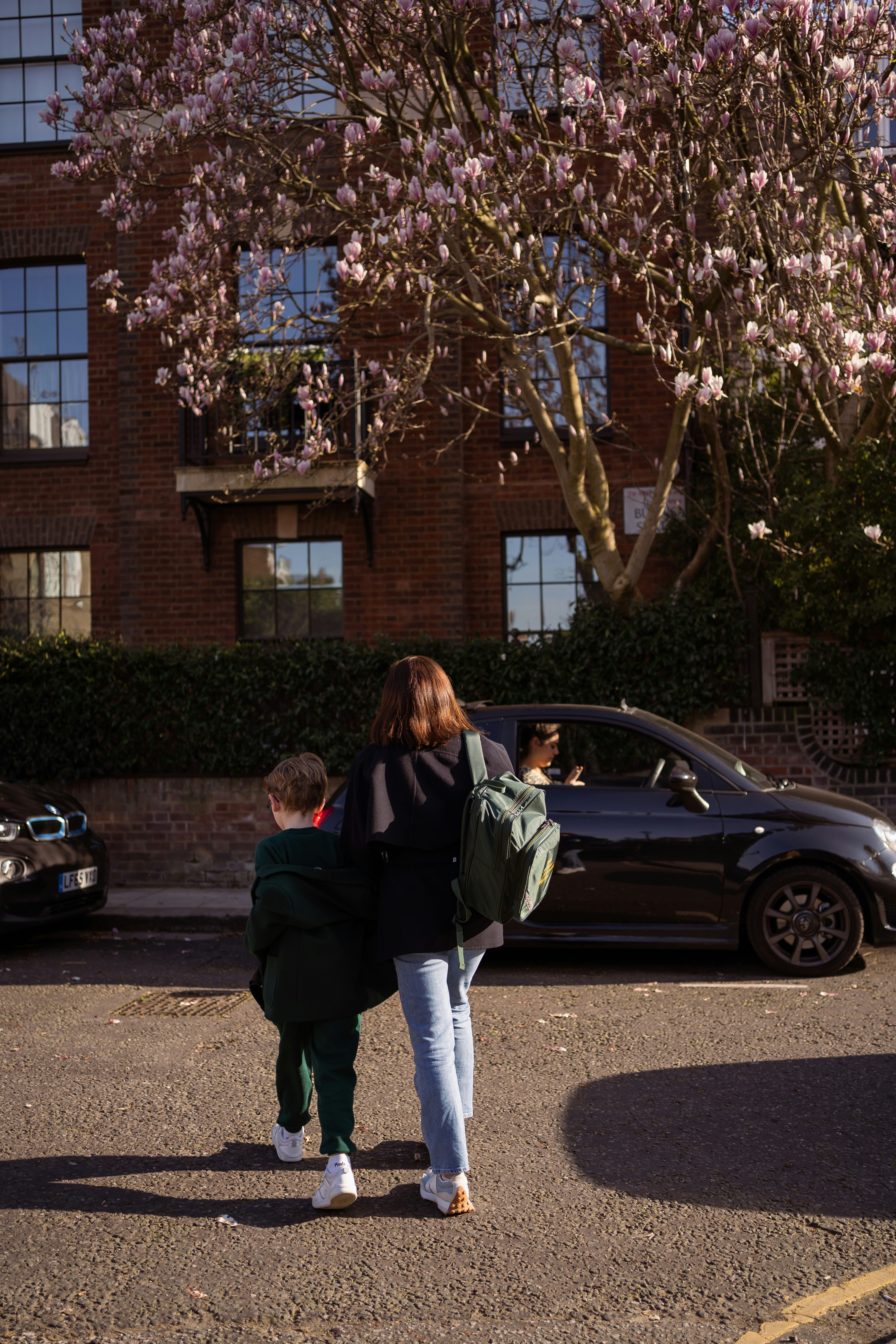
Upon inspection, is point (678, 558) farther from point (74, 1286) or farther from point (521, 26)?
point (74, 1286)

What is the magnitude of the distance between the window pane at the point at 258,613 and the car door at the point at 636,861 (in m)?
7.79

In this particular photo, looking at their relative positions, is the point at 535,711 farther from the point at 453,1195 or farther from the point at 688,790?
the point at 453,1195

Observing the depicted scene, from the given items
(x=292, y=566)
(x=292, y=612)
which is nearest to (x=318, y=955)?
(x=292, y=612)

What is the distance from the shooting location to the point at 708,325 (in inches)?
397

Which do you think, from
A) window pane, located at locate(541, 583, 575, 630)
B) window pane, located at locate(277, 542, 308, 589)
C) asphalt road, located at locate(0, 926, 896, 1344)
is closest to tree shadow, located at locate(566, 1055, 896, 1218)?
asphalt road, located at locate(0, 926, 896, 1344)

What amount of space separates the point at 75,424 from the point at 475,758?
41.9 ft

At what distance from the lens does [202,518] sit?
14.1m

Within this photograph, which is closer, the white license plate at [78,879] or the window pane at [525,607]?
the white license plate at [78,879]

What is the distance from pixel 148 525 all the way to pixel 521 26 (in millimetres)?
7435

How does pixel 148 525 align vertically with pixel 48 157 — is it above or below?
below

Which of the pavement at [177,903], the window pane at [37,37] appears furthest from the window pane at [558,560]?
the window pane at [37,37]

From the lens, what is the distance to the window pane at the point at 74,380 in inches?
588

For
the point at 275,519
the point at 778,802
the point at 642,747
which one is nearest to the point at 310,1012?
the point at 778,802

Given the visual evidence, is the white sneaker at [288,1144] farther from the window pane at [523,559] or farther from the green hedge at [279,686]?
the window pane at [523,559]
